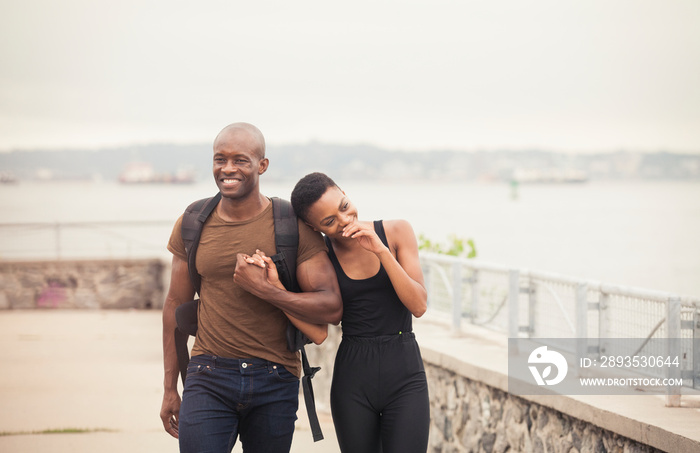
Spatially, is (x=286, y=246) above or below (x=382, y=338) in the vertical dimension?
above

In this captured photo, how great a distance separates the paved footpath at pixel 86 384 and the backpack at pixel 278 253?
4080 millimetres

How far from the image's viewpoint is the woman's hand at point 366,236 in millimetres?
3191

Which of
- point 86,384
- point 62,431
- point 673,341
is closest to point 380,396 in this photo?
point 673,341

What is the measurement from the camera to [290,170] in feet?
300

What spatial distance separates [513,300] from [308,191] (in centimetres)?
376

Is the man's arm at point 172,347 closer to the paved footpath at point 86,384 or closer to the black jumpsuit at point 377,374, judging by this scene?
the black jumpsuit at point 377,374

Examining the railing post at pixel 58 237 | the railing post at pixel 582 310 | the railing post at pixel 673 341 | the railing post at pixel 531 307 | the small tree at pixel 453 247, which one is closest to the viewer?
the railing post at pixel 673 341

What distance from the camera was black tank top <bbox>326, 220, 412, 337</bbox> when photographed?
342 cm

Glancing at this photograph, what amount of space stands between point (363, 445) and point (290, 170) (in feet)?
290

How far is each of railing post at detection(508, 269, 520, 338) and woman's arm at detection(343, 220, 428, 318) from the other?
3.28 m

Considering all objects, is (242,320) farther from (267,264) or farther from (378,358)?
(378,358)

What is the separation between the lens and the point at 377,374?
3422mm

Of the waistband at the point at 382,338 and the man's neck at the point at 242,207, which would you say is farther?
the waistband at the point at 382,338

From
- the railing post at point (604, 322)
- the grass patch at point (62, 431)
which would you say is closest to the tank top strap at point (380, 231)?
the railing post at point (604, 322)
